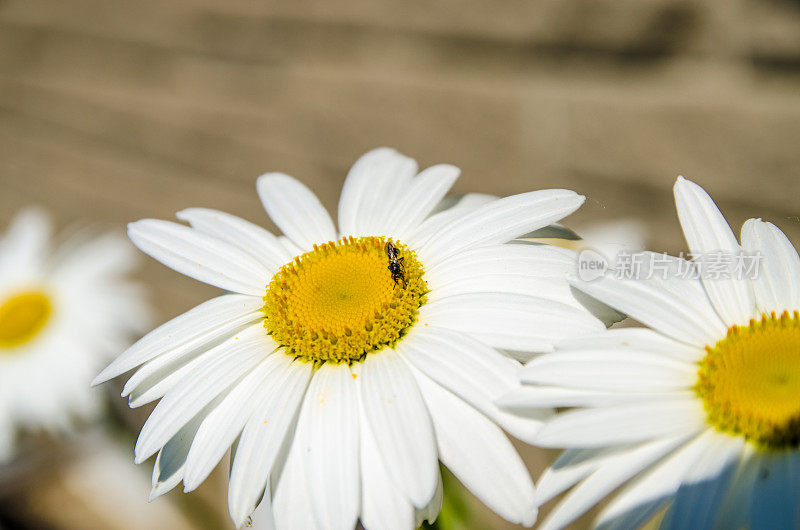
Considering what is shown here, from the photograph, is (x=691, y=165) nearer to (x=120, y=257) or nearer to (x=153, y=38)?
(x=120, y=257)

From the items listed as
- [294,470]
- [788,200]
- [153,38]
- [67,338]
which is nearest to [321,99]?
[153,38]

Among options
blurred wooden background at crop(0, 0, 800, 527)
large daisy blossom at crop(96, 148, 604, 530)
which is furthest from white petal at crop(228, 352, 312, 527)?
blurred wooden background at crop(0, 0, 800, 527)

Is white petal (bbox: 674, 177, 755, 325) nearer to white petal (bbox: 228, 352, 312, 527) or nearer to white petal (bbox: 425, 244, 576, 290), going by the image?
white petal (bbox: 425, 244, 576, 290)

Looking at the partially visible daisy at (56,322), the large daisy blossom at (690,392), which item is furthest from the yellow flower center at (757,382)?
the partially visible daisy at (56,322)

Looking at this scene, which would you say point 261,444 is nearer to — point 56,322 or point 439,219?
point 439,219

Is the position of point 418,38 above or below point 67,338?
above

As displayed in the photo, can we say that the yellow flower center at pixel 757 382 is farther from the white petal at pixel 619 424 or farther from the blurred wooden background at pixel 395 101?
the blurred wooden background at pixel 395 101
